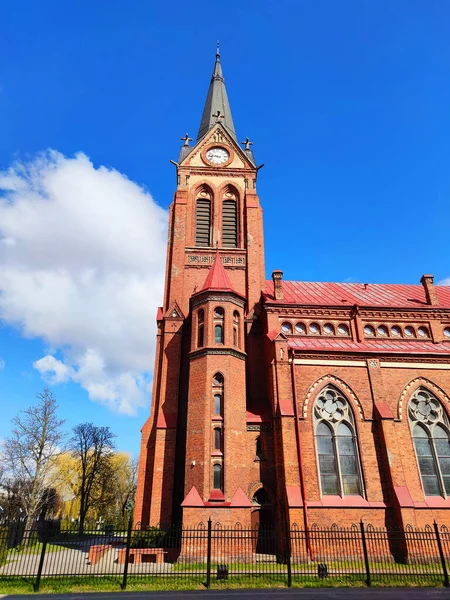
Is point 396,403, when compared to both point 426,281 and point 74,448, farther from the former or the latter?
point 74,448

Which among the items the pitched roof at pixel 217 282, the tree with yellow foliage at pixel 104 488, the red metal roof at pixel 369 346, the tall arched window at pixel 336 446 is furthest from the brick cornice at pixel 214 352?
the tree with yellow foliage at pixel 104 488

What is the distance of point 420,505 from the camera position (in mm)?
17016

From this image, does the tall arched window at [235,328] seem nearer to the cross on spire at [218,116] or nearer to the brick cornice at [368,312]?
the brick cornice at [368,312]

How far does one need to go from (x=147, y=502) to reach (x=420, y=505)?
12.3 metres

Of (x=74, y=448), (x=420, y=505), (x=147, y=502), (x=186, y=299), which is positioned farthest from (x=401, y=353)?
(x=74, y=448)

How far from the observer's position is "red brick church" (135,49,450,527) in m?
17.4

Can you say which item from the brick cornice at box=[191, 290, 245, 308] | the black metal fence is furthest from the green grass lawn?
the brick cornice at box=[191, 290, 245, 308]

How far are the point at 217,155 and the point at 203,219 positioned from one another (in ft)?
20.3

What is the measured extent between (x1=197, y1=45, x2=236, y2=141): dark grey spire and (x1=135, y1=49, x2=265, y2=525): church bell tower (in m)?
2.38

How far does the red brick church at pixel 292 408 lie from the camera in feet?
57.1

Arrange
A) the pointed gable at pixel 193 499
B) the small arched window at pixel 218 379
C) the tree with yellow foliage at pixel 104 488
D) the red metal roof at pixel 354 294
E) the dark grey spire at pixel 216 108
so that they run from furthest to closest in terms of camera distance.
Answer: the tree with yellow foliage at pixel 104 488 → the dark grey spire at pixel 216 108 → the red metal roof at pixel 354 294 → the small arched window at pixel 218 379 → the pointed gable at pixel 193 499

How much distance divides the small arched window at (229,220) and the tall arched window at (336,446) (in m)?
13.0

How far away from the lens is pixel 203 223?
1148 inches

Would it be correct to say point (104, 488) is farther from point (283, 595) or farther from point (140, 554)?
point (283, 595)
